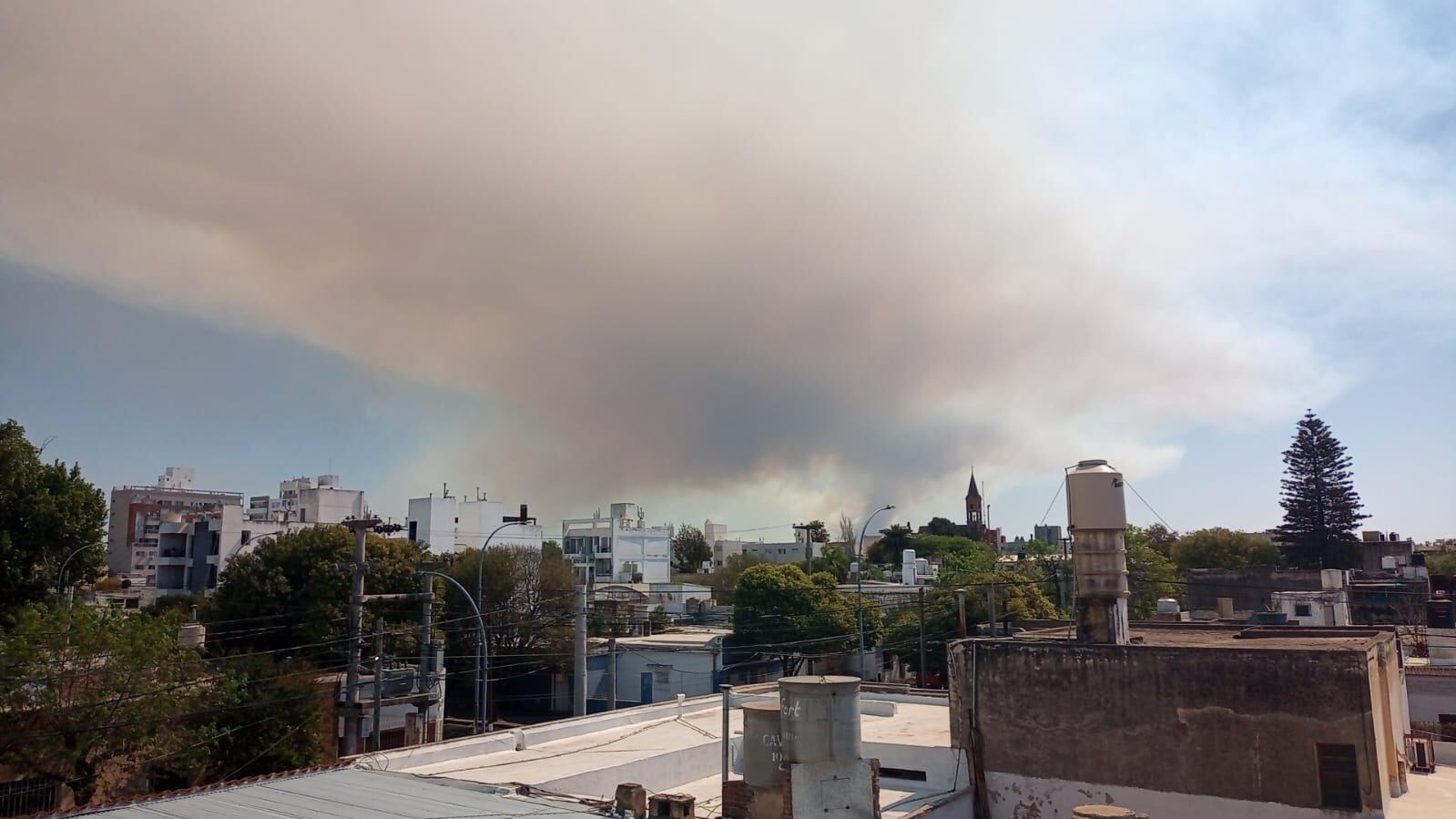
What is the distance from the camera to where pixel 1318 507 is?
80250 mm

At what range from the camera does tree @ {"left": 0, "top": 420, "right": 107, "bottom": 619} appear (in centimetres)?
3450

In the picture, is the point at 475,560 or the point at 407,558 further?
the point at 475,560

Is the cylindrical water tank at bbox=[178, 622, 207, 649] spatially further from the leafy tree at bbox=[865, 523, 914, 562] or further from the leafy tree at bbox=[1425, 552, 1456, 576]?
the leafy tree at bbox=[865, 523, 914, 562]

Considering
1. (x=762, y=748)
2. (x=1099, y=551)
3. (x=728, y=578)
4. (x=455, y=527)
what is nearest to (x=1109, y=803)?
(x=1099, y=551)

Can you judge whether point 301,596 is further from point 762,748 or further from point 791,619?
point 762,748

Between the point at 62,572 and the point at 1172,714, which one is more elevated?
the point at 62,572

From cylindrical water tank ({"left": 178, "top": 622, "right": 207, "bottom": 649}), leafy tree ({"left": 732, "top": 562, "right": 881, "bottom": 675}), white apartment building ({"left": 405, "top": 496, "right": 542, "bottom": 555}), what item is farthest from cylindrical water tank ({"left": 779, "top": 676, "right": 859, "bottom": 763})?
white apartment building ({"left": 405, "top": 496, "right": 542, "bottom": 555})

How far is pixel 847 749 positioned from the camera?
1307cm

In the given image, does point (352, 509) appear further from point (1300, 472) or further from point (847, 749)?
point (1300, 472)

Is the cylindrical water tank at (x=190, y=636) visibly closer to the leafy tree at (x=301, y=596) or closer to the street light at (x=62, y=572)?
the street light at (x=62, y=572)

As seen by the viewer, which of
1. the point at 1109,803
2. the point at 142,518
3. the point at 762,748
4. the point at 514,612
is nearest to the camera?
the point at 762,748

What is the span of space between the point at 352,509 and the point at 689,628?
3386 cm

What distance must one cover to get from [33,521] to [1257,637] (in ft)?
135

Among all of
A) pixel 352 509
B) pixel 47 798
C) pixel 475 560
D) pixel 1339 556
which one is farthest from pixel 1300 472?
pixel 47 798
